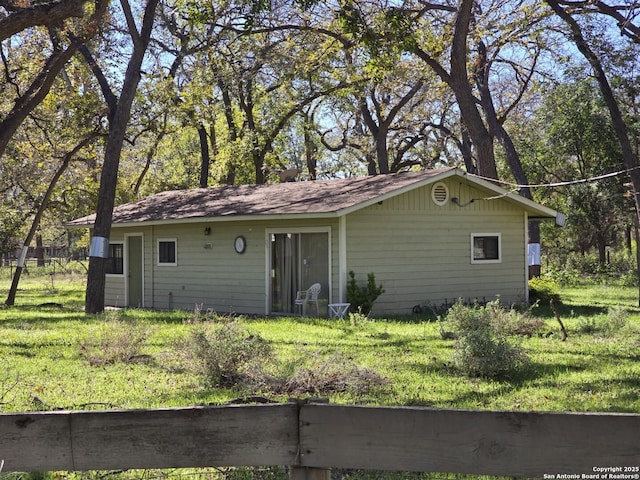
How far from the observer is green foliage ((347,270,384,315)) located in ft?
46.4

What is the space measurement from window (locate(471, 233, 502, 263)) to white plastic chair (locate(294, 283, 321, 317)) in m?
4.44

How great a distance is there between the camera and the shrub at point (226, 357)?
7160 millimetres

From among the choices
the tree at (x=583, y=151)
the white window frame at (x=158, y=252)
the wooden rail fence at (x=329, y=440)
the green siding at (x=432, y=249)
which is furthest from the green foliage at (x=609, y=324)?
the tree at (x=583, y=151)

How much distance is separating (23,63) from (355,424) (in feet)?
61.3

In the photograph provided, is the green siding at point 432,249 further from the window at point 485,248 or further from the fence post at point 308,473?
the fence post at point 308,473

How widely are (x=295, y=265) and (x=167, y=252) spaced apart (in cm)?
462

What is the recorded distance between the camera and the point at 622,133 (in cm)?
1700

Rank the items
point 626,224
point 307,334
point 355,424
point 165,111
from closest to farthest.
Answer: point 355,424 < point 307,334 < point 165,111 < point 626,224

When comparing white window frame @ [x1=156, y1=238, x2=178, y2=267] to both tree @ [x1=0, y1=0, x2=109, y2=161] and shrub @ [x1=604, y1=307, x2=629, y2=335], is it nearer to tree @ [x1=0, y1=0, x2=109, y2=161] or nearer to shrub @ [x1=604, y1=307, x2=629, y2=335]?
tree @ [x1=0, y1=0, x2=109, y2=161]

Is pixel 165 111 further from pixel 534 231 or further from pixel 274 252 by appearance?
pixel 534 231

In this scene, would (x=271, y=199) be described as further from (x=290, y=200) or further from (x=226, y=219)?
(x=226, y=219)

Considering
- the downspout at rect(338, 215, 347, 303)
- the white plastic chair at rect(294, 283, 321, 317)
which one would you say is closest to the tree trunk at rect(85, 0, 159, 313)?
the white plastic chair at rect(294, 283, 321, 317)

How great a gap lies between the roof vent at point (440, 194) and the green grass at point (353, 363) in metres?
3.21

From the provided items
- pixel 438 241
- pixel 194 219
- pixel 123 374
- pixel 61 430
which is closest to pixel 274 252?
pixel 194 219
